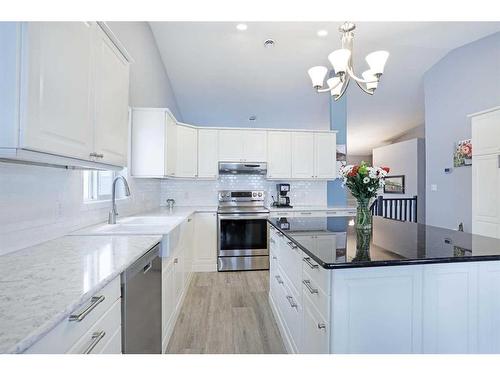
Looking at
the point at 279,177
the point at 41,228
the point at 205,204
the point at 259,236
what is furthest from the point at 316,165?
the point at 41,228

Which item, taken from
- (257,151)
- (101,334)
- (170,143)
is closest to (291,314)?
(101,334)

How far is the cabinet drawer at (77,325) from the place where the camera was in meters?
0.68

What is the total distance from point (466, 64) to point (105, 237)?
549cm

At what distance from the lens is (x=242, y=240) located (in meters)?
3.81

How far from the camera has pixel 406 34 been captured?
140 inches

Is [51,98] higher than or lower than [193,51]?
lower

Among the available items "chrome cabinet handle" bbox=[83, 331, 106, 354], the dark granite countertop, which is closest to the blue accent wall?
the dark granite countertop

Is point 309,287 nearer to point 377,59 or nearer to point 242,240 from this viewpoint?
point 377,59

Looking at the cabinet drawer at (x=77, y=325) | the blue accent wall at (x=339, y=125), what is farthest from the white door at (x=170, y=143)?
the blue accent wall at (x=339, y=125)

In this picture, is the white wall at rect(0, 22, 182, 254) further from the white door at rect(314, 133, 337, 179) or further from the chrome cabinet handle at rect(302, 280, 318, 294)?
the white door at rect(314, 133, 337, 179)

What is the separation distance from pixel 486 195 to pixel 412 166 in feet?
15.6

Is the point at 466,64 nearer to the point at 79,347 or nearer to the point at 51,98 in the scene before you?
the point at 51,98

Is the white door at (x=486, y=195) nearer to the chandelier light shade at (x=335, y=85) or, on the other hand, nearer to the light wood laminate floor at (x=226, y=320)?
the chandelier light shade at (x=335, y=85)

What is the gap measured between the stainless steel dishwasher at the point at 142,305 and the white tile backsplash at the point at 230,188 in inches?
109
